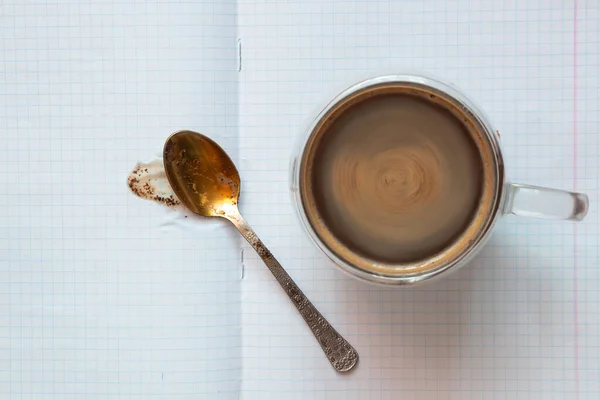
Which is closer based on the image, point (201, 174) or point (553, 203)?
point (553, 203)

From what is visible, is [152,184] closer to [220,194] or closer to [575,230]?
[220,194]

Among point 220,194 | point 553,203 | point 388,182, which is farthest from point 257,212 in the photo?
point 553,203

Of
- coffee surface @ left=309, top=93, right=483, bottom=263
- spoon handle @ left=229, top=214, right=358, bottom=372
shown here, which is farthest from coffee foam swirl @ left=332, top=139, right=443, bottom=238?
spoon handle @ left=229, top=214, right=358, bottom=372

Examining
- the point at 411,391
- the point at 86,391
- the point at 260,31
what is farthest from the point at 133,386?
the point at 260,31

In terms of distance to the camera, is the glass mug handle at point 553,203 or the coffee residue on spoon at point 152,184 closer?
the glass mug handle at point 553,203

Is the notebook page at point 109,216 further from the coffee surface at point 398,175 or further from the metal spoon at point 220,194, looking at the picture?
the coffee surface at point 398,175

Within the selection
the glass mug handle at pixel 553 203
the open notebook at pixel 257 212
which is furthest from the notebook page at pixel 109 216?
the glass mug handle at pixel 553 203

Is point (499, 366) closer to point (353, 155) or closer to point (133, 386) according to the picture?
point (353, 155)
